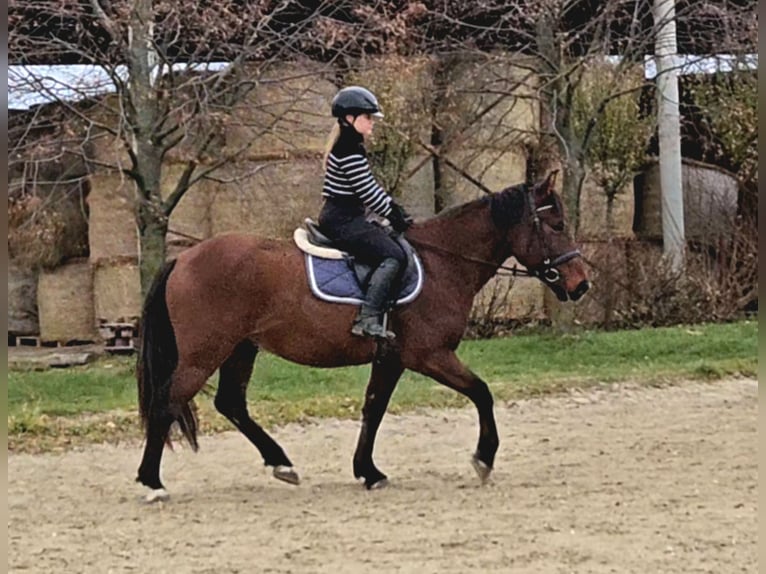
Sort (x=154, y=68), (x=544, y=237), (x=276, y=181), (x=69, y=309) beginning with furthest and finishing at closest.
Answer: (x=69, y=309)
(x=276, y=181)
(x=154, y=68)
(x=544, y=237)

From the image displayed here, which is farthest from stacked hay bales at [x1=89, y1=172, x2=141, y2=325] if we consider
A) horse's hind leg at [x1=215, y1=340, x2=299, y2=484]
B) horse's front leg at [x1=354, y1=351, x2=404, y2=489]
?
horse's front leg at [x1=354, y1=351, x2=404, y2=489]

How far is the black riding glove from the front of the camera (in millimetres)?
6992

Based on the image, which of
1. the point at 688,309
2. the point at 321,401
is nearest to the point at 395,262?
the point at 321,401

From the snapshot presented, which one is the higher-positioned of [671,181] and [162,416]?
[671,181]

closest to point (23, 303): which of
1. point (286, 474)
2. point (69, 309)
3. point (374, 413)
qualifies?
point (69, 309)

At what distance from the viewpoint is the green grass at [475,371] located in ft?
34.8

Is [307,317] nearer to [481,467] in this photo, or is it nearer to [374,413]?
[374,413]

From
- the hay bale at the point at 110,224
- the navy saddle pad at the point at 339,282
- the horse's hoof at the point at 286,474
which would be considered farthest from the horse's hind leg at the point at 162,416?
the hay bale at the point at 110,224

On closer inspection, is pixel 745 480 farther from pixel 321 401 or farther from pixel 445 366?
pixel 321 401

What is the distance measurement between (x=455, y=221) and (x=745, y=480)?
2321 mm

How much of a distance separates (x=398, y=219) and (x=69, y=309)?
34.0 feet

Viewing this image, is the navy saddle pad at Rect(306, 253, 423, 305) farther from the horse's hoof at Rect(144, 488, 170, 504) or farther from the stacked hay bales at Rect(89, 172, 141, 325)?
the stacked hay bales at Rect(89, 172, 141, 325)

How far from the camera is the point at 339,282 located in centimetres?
683

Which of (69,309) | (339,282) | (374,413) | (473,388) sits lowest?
(374,413)
